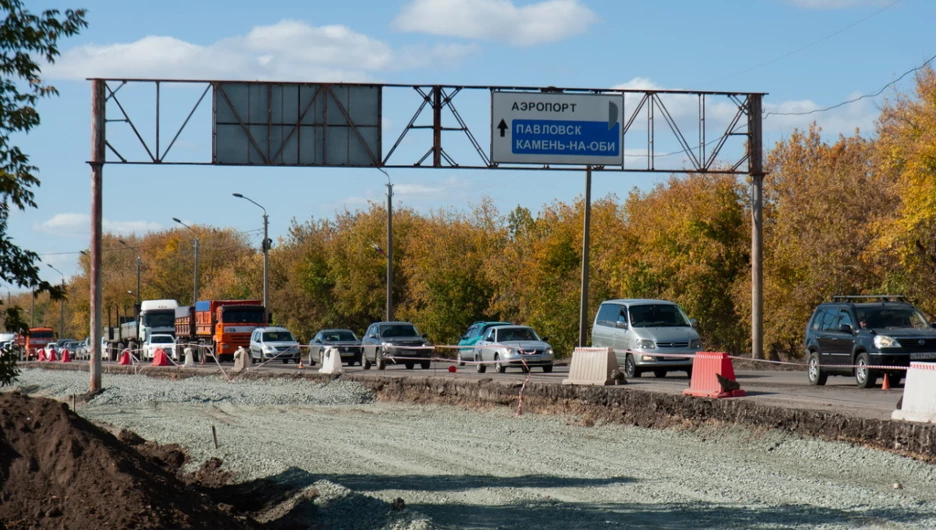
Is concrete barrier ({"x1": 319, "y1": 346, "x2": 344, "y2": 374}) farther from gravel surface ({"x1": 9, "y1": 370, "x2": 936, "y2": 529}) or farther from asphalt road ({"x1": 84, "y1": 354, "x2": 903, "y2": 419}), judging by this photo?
gravel surface ({"x1": 9, "y1": 370, "x2": 936, "y2": 529})

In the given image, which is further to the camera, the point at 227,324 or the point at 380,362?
the point at 227,324

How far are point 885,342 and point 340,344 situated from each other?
24914mm

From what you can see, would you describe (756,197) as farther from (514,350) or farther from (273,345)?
(273,345)

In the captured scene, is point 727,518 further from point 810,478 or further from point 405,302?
point 405,302

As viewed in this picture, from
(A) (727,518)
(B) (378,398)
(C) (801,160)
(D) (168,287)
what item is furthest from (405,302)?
(A) (727,518)

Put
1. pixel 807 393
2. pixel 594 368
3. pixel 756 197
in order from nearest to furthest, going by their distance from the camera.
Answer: pixel 807 393
pixel 594 368
pixel 756 197

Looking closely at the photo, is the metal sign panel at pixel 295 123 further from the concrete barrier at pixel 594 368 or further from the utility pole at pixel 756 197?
the utility pole at pixel 756 197

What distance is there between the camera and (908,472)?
41.4 ft

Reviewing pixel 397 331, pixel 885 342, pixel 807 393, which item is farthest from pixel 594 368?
pixel 397 331

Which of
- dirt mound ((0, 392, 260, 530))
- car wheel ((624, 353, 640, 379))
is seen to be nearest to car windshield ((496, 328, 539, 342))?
car wheel ((624, 353, 640, 379))

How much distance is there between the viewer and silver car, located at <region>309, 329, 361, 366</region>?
42500 mm

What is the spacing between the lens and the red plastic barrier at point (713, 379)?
1881 cm

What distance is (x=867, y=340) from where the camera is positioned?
21.4 meters

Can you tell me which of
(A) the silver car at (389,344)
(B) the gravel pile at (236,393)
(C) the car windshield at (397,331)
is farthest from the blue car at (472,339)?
Result: (B) the gravel pile at (236,393)
